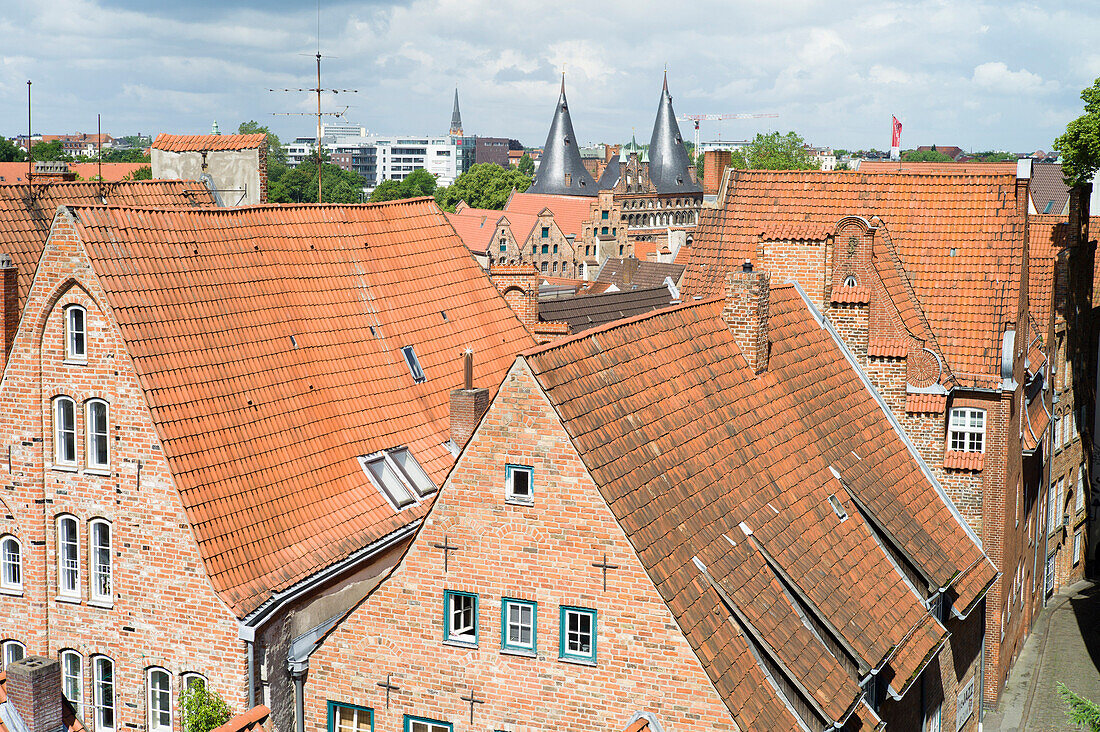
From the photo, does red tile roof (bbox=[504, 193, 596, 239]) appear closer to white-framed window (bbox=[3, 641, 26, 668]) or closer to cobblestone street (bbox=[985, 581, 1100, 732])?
cobblestone street (bbox=[985, 581, 1100, 732])

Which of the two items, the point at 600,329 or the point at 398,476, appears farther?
the point at 398,476

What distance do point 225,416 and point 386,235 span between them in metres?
9.04

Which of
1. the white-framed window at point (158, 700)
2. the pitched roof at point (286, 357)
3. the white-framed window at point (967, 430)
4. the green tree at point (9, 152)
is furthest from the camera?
the green tree at point (9, 152)

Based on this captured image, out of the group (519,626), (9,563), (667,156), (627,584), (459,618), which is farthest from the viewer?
(667,156)

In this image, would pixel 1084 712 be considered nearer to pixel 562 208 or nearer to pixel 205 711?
pixel 205 711

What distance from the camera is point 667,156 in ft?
519

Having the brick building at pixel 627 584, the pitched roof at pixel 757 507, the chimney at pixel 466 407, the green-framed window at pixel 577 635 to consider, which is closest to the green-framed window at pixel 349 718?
the brick building at pixel 627 584

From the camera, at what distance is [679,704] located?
699 inches

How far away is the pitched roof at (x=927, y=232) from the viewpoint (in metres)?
31.3

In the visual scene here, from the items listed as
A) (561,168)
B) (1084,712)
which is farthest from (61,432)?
(561,168)

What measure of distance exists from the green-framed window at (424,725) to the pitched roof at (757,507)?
171 inches

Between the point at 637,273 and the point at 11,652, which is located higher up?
the point at 637,273

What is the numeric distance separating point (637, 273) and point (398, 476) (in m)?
48.8

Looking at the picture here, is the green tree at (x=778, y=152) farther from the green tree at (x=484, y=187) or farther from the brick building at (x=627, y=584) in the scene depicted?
the brick building at (x=627, y=584)
